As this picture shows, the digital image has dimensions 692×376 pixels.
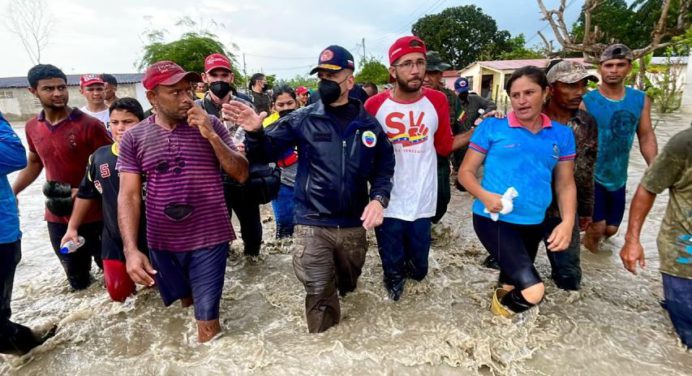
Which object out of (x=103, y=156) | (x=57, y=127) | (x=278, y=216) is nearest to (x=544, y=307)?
(x=278, y=216)

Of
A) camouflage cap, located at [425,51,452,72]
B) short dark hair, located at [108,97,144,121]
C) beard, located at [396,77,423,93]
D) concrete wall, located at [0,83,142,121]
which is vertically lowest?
short dark hair, located at [108,97,144,121]

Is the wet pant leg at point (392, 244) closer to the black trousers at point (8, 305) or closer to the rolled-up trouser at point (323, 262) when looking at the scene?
the rolled-up trouser at point (323, 262)

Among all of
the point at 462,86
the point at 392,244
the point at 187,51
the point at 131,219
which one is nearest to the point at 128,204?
the point at 131,219

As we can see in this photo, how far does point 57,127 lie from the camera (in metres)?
3.74

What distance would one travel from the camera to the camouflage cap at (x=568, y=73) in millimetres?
3174

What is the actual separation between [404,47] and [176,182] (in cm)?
194

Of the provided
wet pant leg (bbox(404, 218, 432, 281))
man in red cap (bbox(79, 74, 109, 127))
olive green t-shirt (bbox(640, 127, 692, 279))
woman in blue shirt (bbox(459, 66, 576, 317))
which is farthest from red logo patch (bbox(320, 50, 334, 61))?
man in red cap (bbox(79, 74, 109, 127))

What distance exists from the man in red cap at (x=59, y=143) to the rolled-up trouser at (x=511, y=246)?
3410 millimetres

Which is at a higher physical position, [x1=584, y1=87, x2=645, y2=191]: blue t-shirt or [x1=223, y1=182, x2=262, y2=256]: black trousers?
[x1=584, y1=87, x2=645, y2=191]: blue t-shirt

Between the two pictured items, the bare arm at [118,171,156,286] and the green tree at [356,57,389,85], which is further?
the green tree at [356,57,389,85]

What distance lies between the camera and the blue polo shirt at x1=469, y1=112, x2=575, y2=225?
9.33 ft

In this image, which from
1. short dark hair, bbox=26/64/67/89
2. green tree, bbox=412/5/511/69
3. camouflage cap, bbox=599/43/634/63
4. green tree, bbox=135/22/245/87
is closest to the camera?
short dark hair, bbox=26/64/67/89

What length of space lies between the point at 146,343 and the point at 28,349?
77cm

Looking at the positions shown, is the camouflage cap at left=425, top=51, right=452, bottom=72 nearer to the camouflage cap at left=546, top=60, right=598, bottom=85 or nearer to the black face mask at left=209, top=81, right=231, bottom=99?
the camouflage cap at left=546, top=60, right=598, bottom=85
